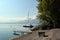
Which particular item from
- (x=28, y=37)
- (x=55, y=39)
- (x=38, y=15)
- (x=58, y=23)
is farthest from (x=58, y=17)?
(x=55, y=39)

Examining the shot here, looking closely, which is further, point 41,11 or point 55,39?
point 41,11

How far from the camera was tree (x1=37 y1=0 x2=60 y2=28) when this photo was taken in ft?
77.0

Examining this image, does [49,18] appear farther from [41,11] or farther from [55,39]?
[55,39]

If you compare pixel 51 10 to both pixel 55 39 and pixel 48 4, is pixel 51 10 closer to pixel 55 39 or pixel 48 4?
pixel 48 4

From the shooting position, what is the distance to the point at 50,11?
76.4 feet

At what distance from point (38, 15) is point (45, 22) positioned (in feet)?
4.72

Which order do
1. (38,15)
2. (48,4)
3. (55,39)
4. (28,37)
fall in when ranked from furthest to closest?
(38,15), (48,4), (28,37), (55,39)

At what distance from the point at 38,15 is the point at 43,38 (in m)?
9.67

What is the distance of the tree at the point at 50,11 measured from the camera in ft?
77.0

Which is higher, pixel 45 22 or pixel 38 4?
pixel 38 4

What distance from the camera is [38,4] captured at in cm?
2559

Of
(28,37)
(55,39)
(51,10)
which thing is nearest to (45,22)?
(51,10)

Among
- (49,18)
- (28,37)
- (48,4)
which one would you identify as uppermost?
(48,4)

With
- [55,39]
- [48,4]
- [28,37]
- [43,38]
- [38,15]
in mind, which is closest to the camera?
[55,39]
